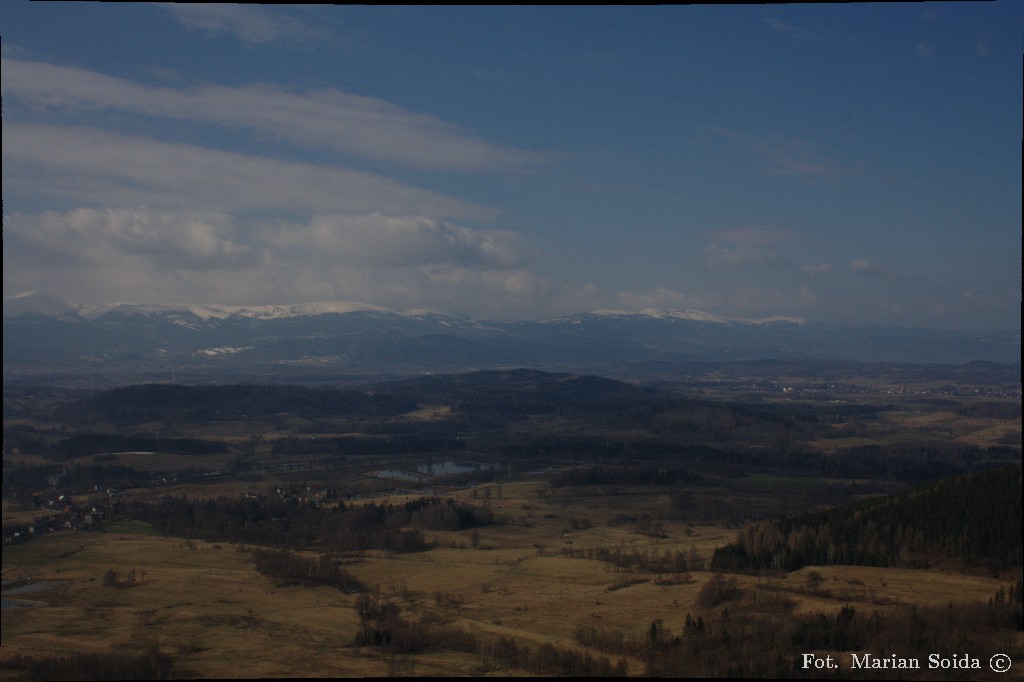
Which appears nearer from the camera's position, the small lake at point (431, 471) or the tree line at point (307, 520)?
the tree line at point (307, 520)

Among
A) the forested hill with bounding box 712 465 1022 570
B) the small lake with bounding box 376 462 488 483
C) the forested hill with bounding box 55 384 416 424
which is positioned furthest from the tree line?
the forested hill with bounding box 55 384 416 424

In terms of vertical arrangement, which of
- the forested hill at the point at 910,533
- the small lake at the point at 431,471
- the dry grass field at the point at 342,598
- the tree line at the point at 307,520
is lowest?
the small lake at the point at 431,471

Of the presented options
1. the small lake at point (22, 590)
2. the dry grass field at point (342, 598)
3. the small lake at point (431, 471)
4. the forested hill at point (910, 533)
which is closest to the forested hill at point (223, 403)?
the small lake at point (431, 471)

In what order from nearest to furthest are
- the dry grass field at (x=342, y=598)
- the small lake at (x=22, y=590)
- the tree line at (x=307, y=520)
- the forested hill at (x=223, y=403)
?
the dry grass field at (x=342, y=598), the small lake at (x=22, y=590), the tree line at (x=307, y=520), the forested hill at (x=223, y=403)

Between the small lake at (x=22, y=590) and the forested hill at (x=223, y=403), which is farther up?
the forested hill at (x=223, y=403)

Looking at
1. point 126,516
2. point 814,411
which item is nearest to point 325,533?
point 126,516

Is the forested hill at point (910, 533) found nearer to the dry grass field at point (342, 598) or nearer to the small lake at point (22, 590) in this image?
the dry grass field at point (342, 598)

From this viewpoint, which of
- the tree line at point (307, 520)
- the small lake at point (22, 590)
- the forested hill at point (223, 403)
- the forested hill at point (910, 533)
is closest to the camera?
the small lake at point (22, 590)
